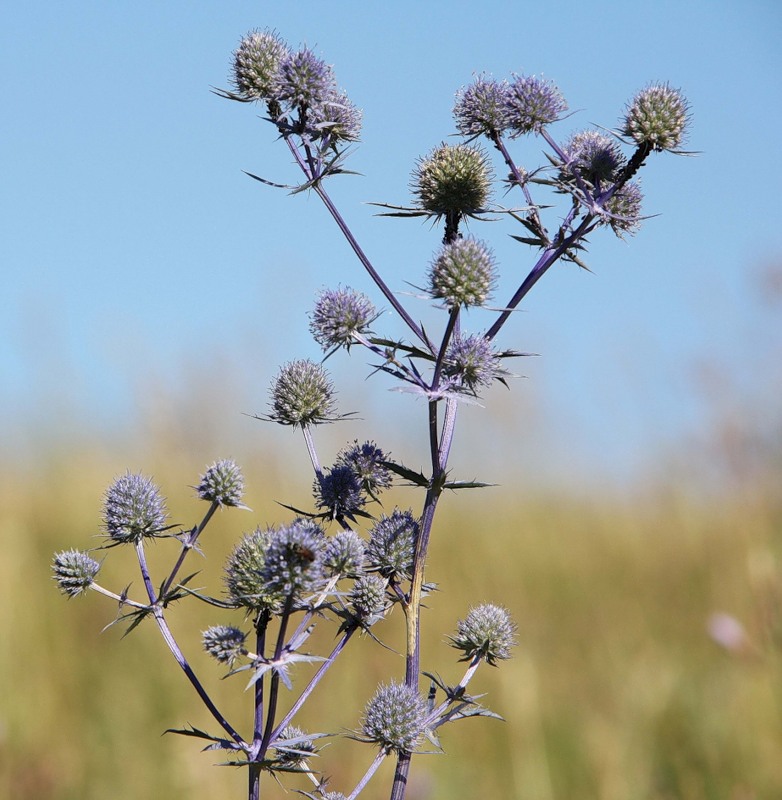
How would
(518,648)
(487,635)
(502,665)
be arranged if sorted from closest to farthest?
1. (487,635)
2. (502,665)
3. (518,648)

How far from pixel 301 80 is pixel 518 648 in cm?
547

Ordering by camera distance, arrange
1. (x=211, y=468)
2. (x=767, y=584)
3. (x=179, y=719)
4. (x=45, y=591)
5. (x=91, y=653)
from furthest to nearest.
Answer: (x=45, y=591) < (x=91, y=653) < (x=179, y=719) < (x=767, y=584) < (x=211, y=468)

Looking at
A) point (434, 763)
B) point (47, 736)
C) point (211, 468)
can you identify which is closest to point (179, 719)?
point (47, 736)

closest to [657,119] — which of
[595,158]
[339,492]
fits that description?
[595,158]

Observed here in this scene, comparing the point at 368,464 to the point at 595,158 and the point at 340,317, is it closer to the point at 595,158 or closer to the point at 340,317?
the point at 340,317

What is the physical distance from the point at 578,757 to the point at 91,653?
3.26 meters

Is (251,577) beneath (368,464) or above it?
beneath

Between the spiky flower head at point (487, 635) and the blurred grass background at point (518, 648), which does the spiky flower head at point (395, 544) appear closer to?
the spiky flower head at point (487, 635)

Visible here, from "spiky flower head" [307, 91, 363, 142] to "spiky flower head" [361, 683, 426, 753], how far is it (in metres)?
1.26

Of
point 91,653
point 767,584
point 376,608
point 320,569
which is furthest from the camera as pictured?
point 91,653

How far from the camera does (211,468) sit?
2.06m

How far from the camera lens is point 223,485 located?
2051 mm

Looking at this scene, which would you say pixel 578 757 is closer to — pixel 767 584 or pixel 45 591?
pixel 767 584

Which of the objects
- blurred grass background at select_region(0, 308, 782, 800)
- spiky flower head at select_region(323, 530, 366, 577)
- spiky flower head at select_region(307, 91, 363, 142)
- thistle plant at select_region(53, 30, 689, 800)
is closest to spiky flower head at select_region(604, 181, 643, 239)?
thistle plant at select_region(53, 30, 689, 800)
